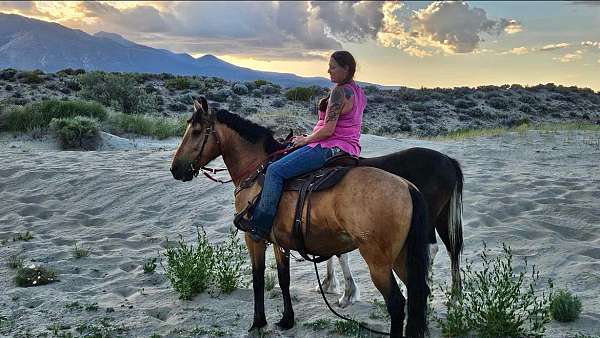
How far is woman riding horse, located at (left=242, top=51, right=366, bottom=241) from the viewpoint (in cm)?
477

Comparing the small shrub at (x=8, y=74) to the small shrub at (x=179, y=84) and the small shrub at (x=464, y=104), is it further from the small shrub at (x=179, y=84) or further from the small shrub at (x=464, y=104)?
the small shrub at (x=464, y=104)

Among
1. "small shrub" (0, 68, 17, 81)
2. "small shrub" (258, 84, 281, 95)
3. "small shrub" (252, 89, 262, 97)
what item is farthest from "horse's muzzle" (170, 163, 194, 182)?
"small shrub" (0, 68, 17, 81)

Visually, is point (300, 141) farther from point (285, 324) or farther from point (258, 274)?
point (285, 324)

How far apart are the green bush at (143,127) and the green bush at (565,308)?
15211 millimetres

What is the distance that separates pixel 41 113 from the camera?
1819cm

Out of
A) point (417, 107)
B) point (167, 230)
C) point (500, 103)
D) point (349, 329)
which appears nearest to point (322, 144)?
point (349, 329)

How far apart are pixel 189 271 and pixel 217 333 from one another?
1.01 m

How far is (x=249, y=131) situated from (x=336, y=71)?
1.27 m

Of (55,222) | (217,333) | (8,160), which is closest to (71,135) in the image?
(8,160)

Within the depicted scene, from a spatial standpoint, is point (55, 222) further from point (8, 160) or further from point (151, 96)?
point (151, 96)

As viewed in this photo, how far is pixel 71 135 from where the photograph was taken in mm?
16141

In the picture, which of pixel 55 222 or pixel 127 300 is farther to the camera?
pixel 55 222

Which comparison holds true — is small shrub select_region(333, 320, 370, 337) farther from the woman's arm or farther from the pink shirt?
the woman's arm

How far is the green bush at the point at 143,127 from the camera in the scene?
18619 mm
